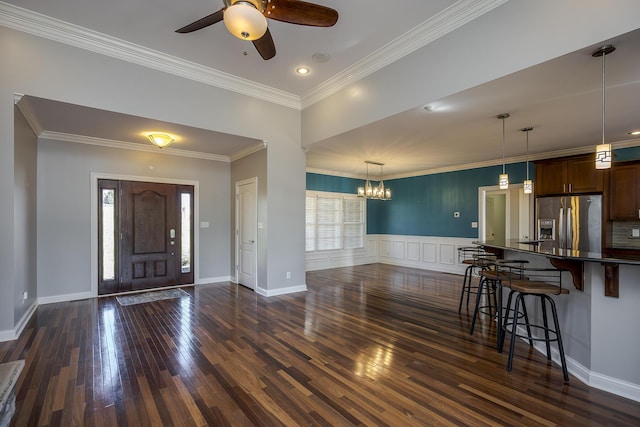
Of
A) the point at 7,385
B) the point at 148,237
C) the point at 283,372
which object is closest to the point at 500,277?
the point at 283,372

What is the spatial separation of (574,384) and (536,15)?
10.4 feet

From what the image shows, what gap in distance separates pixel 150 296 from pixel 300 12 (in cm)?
518

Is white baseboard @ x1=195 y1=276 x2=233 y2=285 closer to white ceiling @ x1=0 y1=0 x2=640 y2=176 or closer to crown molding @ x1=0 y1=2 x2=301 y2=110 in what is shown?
white ceiling @ x1=0 y1=0 x2=640 y2=176

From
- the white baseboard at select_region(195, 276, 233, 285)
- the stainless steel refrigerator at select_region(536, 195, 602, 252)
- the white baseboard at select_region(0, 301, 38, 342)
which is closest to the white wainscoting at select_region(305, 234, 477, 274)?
the stainless steel refrigerator at select_region(536, 195, 602, 252)

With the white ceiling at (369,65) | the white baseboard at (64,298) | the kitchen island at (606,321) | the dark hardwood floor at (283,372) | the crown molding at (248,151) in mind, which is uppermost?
the white ceiling at (369,65)

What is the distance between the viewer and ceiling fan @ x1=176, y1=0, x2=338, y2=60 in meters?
2.14

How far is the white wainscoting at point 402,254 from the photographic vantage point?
25.7 ft

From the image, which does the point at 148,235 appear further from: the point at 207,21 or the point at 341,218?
the point at 341,218

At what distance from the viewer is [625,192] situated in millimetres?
5043

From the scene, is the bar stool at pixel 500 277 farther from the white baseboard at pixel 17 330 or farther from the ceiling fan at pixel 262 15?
the white baseboard at pixel 17 330

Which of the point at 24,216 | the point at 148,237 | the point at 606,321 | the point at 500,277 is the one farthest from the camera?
the point at 148,237

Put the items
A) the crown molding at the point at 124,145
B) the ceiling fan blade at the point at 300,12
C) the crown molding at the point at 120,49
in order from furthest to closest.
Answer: the crown molding at the point at 124,145, the crown molding at the point at 120,49, the ceiling fan blade at the point at 300,12

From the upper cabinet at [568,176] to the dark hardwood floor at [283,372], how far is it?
11.0ft

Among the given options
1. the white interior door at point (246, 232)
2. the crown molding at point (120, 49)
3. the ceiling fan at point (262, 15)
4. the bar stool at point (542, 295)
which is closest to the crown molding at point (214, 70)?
the crown molding at point (120, 49)
